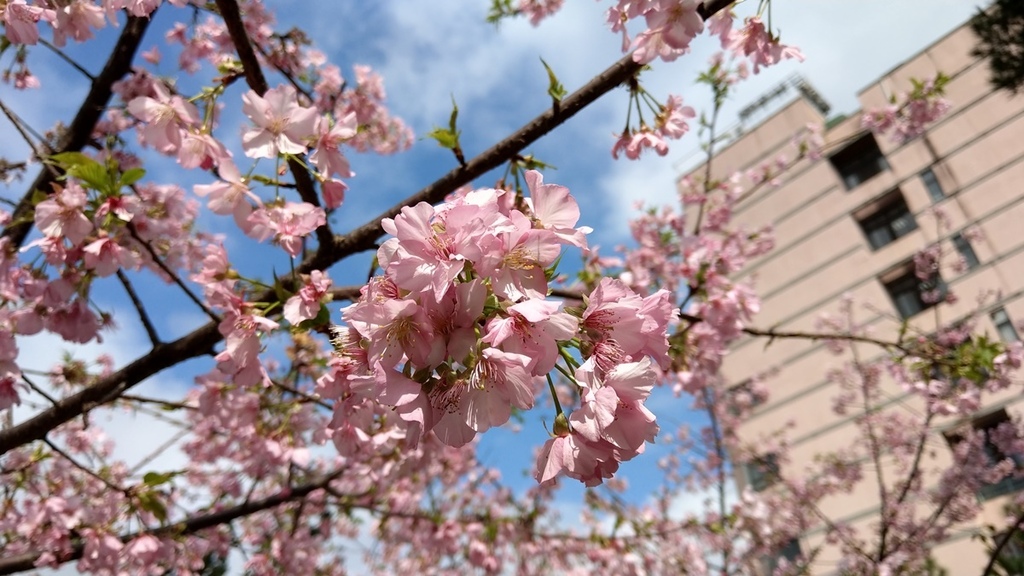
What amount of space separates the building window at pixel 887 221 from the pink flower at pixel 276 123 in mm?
Answer: 17670

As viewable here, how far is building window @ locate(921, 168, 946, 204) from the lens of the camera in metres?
15.6

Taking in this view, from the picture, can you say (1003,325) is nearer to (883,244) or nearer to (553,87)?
(883,244)

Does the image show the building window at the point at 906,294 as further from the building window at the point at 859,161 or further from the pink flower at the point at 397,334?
the pink flower at the point at 397,334

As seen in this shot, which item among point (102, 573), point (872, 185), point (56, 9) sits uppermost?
point (872, 185)

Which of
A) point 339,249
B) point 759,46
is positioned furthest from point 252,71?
point 759,46

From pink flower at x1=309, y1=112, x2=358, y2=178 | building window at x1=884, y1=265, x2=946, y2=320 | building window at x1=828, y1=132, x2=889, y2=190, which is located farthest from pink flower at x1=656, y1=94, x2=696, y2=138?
building window at x1=828, y1=132, x2=889, y2=190

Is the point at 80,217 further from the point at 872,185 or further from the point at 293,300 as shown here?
the point at 872,185

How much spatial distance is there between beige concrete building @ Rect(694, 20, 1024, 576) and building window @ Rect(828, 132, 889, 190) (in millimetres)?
34

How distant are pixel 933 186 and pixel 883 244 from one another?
5.94 ft

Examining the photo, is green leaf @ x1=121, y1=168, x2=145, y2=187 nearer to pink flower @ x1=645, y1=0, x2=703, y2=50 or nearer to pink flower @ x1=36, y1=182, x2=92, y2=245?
pink flower @ x1=36, y1=182, x2=92, y2=245

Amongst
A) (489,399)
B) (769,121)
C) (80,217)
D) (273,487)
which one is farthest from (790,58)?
(769,121)

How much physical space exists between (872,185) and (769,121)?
4.38 metres

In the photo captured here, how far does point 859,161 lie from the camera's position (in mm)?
17672

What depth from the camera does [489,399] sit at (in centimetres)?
106
